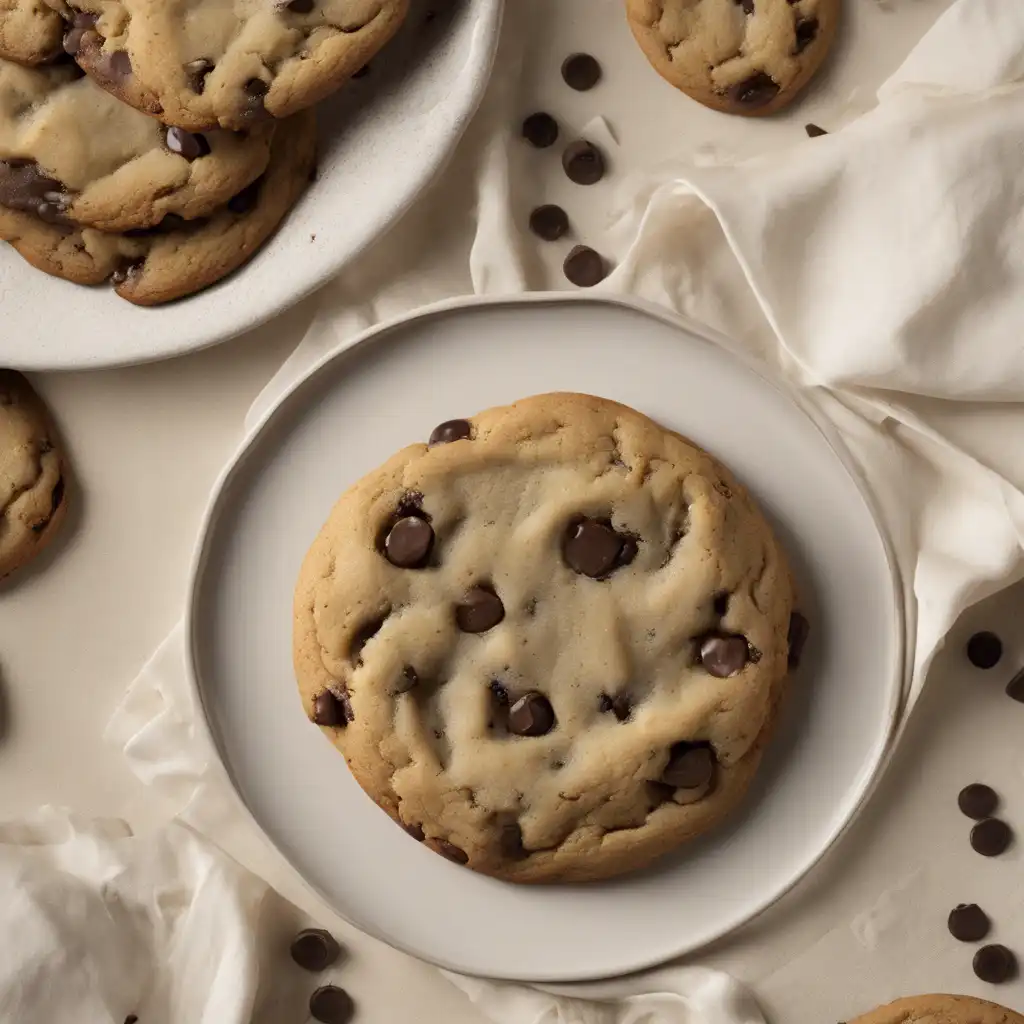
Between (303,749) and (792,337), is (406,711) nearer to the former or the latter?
(303,749)

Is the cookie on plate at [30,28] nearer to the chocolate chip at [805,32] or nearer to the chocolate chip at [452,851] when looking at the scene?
the chocolate chip at [805,32]

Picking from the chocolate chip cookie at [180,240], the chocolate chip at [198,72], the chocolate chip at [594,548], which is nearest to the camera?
the chocolate chip at [594,548]

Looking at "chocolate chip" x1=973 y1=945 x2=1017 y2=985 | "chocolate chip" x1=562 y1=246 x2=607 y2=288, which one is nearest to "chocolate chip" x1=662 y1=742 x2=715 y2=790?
"chocolate chip" x1=973 y1=945 x2=1017 y2=985

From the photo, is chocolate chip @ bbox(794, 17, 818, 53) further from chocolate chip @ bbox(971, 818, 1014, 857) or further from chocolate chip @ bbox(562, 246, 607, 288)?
chocolate chip @ bbox(971, 818, 1014, 857)

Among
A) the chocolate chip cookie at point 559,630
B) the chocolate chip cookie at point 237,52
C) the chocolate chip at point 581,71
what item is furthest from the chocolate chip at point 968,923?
the chocolate chip cookie at point 237,52

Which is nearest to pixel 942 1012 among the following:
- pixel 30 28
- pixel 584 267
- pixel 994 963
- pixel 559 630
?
pixel 994 963
